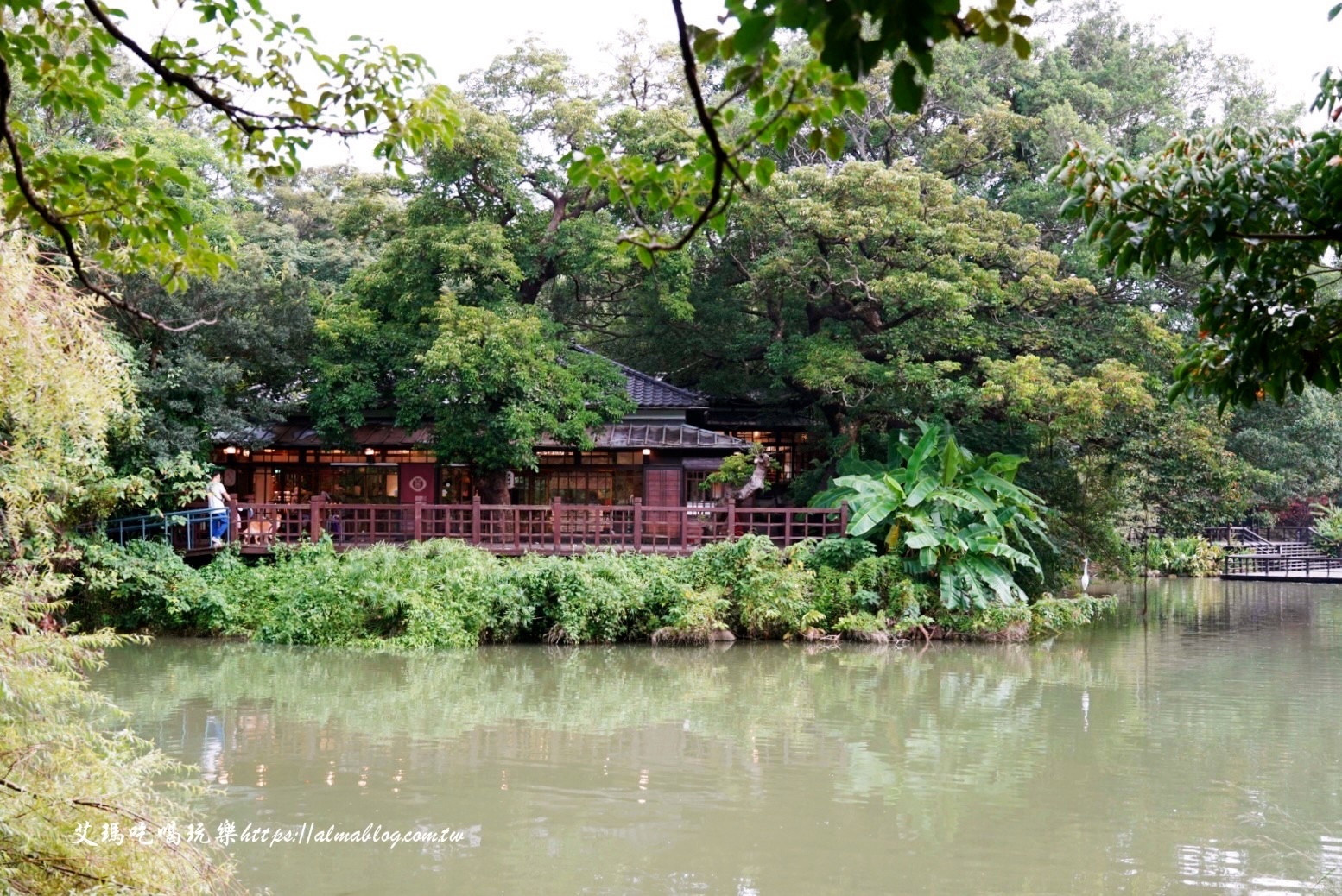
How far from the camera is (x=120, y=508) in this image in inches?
614

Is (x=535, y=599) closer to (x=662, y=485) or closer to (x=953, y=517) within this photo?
(x=953, y=517)

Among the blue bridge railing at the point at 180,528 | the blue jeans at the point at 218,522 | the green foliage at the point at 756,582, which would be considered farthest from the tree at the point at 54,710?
the green foliage at the point at 756,582

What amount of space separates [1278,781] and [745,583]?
7.52 m

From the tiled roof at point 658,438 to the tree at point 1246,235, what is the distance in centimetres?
1624

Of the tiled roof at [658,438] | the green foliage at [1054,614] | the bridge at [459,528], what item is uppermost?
the tiled roof at [658,438]

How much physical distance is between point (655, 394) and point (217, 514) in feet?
26.7

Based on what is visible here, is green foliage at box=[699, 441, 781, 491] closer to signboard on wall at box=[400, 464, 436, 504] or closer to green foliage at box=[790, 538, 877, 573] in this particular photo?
green foliage at box=[790, 538, 877, 573]

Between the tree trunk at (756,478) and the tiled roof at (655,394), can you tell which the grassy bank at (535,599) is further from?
the tiled roof at (655,394)

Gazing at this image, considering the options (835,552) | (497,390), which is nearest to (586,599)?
(835,552)

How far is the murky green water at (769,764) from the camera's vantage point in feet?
21.9

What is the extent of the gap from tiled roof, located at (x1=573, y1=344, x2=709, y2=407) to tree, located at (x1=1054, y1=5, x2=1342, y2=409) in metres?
17.2

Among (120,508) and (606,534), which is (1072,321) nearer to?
(606,534)

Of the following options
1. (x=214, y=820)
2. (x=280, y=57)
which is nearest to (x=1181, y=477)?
(x=214, y=820)

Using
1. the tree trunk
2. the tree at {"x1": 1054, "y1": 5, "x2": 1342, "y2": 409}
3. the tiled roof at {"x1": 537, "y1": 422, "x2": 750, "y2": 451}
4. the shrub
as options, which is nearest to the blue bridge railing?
A: the tiled roof at {"x1": 537, "y1": 422, "x2": 750, "y2": 451}
